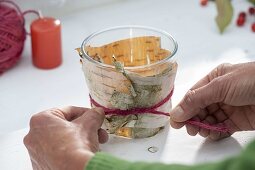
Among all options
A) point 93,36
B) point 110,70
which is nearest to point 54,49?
point 93,36

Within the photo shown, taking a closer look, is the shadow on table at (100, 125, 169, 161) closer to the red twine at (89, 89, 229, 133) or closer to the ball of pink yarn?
the red twine at (89, 89, 229, 133)

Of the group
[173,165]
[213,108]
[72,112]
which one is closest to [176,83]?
[213,108]

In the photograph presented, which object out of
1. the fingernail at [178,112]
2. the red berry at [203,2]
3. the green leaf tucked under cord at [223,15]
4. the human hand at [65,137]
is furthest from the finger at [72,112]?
the red berry at [203,2]

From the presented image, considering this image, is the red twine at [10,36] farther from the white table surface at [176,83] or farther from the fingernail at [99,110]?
the fingernail at [99,110]

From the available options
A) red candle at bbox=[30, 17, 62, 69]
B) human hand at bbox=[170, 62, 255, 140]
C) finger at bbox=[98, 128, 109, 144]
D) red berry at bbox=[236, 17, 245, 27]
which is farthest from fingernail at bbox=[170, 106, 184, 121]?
red berry at bbox=[236, 17, 245, 27]

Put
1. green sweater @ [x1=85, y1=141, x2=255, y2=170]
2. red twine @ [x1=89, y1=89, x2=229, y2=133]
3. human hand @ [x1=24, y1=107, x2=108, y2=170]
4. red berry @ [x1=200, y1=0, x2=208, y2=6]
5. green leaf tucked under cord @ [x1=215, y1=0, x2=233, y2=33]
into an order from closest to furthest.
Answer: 1. green sweater @ [x1=85, y1=141, x2=255, y2=170]
2. human hand @ [x1=24, y1=107, x2=108, y2=170]
3. red twine @ [x1=89, y1=89, x2=229, y2=133]
4. green leaf tucked under cord @ [x1=215, y1=0, x2=233, y2=33]
5. red berry @ [x1=200, y1=0, x2=208, y2=6]

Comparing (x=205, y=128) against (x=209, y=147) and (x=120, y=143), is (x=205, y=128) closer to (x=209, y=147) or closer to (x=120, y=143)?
(x=209, y=147)
